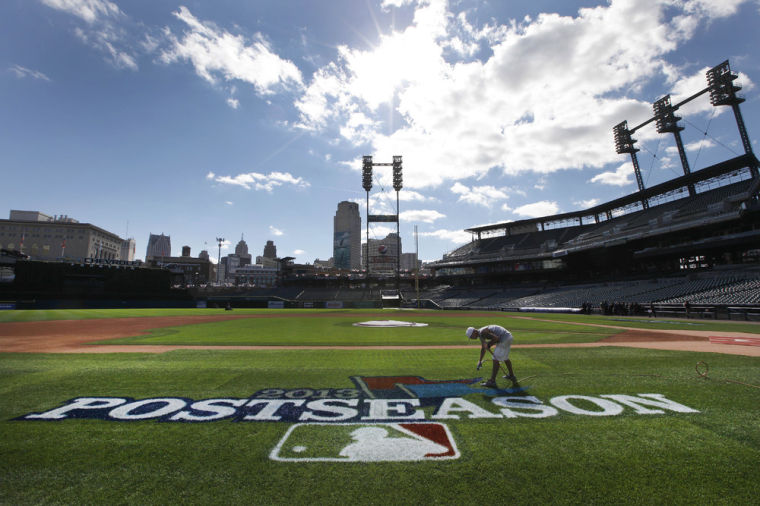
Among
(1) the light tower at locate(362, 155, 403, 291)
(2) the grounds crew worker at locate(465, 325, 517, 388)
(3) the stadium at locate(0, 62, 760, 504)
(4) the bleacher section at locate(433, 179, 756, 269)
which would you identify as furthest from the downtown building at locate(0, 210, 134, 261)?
(2) the grounds crew worker at locate(465, 325, 517, 388)

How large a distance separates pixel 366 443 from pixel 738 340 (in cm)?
1744

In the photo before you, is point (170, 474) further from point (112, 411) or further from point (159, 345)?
point (159, 345)

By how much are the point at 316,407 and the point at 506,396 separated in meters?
3.45

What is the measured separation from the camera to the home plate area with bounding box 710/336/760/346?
12.7 m

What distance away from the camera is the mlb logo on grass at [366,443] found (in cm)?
383

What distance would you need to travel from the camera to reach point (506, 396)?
6156mm

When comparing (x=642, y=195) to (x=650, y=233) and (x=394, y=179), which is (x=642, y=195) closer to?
(x=650, y=233)

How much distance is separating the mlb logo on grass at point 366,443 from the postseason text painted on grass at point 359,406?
275 mm

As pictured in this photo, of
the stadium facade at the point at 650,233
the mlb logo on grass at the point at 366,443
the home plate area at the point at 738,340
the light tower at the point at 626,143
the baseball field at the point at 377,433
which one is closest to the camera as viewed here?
the baseball field at the point at 377,433

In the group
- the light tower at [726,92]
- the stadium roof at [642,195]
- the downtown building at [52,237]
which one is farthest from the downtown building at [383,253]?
the downtown building at [52,237]

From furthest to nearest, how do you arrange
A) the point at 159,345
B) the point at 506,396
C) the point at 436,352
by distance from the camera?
1. the point at 159,345
2. the point at 436,352
3. the point at 506,396

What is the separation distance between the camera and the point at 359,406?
5.55 metres

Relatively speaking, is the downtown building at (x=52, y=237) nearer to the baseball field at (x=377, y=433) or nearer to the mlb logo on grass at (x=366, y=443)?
the baseball field at (x=377, y=433)

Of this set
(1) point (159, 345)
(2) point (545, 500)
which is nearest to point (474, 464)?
(2) point (545, 500)
